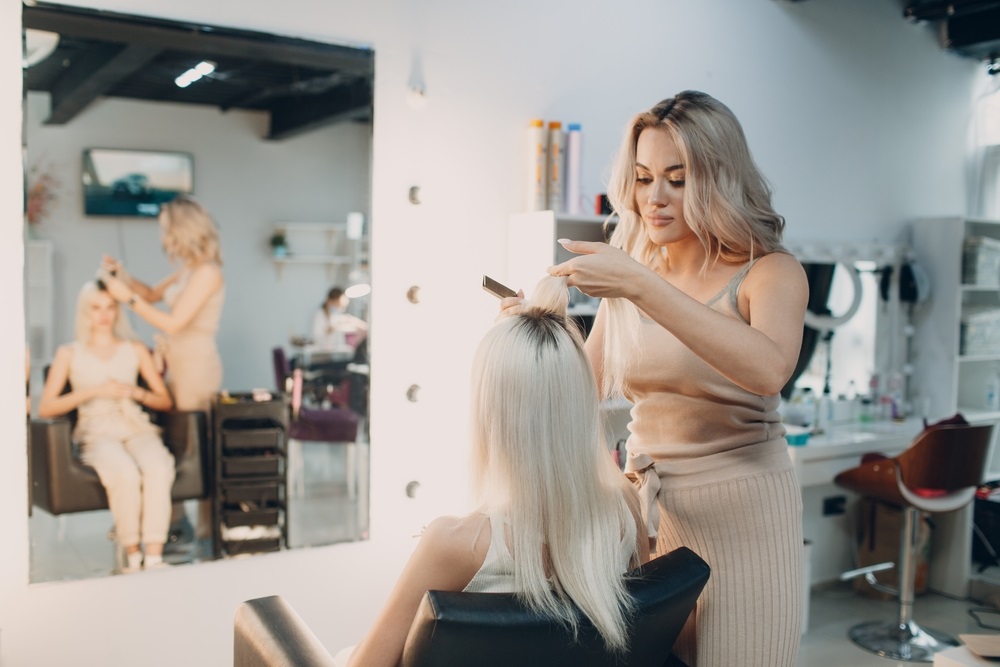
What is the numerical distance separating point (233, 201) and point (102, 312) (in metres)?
0.41

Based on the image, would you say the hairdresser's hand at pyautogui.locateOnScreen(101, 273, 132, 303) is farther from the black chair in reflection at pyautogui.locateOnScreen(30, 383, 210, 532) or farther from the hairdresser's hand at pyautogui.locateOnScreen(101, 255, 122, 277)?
the black chair in reflection at pyautogui.locateOnScreen(30, 383, 210, 532)

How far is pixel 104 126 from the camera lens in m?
2.03

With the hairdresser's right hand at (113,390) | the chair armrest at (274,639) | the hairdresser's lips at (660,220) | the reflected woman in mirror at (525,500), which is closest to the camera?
the reflected woman in mirror at (525,500)

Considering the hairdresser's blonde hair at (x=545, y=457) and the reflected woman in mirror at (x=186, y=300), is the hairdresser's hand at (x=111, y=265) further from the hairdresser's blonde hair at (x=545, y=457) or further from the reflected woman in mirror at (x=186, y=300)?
the hairdresser's blonde hair at (x=545, y=457)

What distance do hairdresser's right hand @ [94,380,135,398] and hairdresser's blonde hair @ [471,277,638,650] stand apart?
123 cm

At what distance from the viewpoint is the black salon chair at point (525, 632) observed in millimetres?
1076

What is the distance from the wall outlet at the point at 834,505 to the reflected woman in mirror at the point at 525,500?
9.02 feet

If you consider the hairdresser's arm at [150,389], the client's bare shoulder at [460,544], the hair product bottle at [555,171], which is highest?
the hair product bottle at [555,171]

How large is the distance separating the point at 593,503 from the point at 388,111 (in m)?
1.51

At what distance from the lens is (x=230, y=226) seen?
2.22 metres

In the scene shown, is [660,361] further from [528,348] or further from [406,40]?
[406,40]

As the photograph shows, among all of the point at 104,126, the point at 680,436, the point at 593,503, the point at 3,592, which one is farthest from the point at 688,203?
the point at 3,592

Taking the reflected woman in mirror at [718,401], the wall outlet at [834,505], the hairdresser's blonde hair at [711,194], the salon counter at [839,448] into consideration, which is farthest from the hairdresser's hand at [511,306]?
the wall outlet at [834,505]

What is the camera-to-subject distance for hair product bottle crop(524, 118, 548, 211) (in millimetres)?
2631
